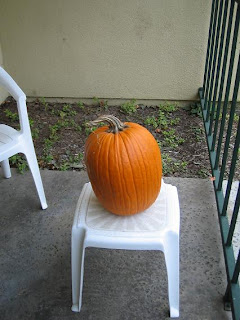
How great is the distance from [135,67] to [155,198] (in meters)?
2.10

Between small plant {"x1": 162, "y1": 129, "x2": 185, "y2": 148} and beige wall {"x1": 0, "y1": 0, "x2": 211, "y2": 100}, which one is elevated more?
beige wall {"x1": 0, "y1": 0, "x2": 211, "y2": 100}

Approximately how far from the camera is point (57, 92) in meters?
3.69

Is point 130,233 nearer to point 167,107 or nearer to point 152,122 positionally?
point 152,122

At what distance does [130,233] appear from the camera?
1.51 metres

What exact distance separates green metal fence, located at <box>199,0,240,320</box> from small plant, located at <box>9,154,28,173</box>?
1392 millimetres

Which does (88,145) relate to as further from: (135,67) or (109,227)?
(135,67)

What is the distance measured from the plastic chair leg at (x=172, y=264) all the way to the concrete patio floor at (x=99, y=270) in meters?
0.13

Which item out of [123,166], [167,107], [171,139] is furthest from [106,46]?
[123,166]

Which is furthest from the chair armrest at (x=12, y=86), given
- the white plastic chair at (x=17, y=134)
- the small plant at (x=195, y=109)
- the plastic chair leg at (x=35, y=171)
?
the small plant at (x=195, y=109)

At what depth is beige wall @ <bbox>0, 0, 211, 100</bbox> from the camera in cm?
323

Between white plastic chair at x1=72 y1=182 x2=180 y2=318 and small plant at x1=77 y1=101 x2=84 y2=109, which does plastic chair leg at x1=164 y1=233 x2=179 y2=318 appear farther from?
small plant at x1=77 y1=101 x2=84 y2=109

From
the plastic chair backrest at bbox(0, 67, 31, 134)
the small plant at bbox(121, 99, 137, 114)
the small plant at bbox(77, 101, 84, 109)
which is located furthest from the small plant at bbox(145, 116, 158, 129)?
the plastic chair backrest at bbox(0, 67, 31, 134)

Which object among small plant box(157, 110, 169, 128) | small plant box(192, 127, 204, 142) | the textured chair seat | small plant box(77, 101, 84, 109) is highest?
the textured chair seat

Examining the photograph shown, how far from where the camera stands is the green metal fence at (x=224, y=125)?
5.49 ft
